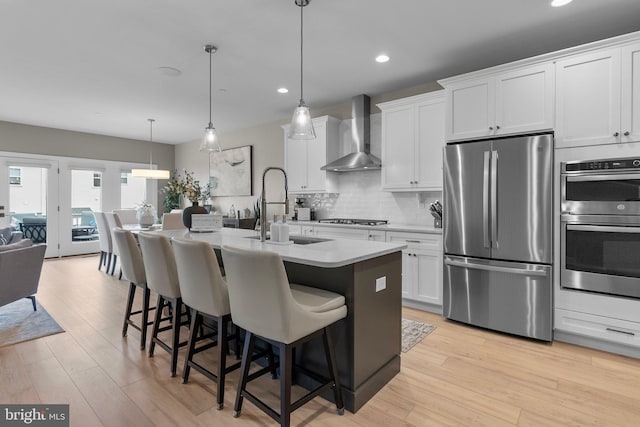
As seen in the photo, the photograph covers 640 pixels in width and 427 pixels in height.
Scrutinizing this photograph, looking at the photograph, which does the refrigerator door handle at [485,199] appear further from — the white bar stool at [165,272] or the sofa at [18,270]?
the sofa at [18,270]

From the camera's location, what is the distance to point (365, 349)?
6.80ft

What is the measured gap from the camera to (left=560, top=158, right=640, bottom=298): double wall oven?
2574 millimetres

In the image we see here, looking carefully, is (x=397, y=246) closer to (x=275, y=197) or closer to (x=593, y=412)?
(x=593, y=412)

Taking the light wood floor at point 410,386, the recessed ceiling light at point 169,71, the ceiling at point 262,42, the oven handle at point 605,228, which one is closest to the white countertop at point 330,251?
the light wood floor at point 410,386

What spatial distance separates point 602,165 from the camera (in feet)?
8.76

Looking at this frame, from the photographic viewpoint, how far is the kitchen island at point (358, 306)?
198cm

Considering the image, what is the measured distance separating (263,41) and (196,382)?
9.58ft

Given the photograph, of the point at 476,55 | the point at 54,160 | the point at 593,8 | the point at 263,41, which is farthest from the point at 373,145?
the point at 54,160

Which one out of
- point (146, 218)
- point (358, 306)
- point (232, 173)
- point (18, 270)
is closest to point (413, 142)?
point (358, 306)

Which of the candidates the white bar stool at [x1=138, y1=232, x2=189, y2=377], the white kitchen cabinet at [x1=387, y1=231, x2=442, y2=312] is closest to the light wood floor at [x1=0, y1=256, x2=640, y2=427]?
the white bar stool at [x1=138, y1=232, x2=189, y2=377]

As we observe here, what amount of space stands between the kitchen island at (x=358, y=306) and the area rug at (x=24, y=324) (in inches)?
92.4

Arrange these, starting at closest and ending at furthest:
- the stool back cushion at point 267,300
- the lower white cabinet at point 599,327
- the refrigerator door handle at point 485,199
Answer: the stool back cushion at point 267,300
the lower white cabinet at point 599,327
the refrigerator door handle at point 485,199

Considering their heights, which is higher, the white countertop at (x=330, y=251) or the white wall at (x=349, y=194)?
the white wall at (x=349, y=194)

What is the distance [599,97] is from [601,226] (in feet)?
3.38
